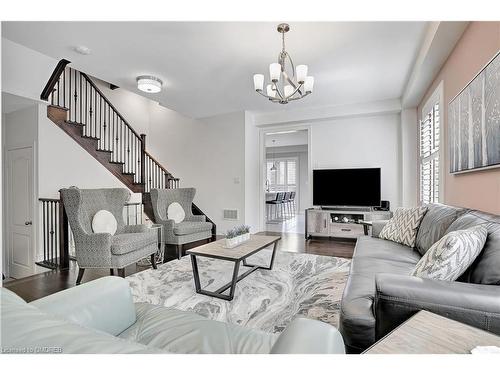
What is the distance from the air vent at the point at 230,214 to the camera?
5.51 m

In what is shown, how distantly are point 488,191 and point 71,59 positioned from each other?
453 centimetres

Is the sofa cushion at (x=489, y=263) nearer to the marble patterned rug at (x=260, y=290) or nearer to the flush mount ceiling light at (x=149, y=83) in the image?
the marble patterned rug at (x=260, y=290)

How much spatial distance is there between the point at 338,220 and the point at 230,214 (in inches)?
88.1

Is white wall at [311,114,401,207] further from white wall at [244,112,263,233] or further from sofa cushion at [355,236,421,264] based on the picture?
sofa cushion at [355,236,421,264]

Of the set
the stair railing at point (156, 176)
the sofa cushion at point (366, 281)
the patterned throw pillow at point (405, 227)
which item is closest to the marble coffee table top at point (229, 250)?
the sofa cushion at point (366, 281)

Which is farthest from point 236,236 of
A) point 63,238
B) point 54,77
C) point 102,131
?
point 102,131

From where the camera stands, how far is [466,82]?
7.51 ft

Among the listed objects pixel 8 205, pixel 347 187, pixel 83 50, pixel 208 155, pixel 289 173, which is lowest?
pixel 8 205

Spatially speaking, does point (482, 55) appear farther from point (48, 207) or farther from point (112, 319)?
point (48, 207)

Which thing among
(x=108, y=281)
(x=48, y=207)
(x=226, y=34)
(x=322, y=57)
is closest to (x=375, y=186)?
(x=322, y=57)

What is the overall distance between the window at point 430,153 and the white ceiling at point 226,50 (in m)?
0.66

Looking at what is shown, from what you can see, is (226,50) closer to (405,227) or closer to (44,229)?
(405,227)

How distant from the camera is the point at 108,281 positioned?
1159mm

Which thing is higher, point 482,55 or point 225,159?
point 482,55
